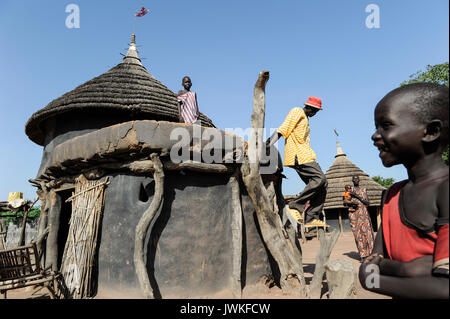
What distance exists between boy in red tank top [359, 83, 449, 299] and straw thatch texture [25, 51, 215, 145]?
7774 millimetres

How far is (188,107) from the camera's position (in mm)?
6359

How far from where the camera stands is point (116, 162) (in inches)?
193

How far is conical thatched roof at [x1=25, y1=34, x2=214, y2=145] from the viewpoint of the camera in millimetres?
8156

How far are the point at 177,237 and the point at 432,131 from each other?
398 cm

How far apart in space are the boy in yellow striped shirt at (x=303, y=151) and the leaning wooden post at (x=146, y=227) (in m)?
1.66

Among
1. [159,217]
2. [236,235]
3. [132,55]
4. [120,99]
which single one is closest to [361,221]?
[236,235]

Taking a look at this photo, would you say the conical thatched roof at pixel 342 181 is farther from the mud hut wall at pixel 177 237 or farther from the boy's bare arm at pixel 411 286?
the boy's bare arm at pixel 411 286

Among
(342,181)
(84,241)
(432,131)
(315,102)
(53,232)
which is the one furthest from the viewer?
(342,181)

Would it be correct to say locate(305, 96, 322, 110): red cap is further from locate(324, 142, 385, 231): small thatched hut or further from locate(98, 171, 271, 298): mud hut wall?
locate(324, 142, 385, 231): small thatched hut

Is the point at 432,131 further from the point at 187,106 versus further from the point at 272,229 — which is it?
the point at 187,106

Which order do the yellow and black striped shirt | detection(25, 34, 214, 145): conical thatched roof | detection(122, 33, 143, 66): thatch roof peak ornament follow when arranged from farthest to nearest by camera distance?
detection(122, 33, 143, 66): thatch roof peak ornament → detection(25, 34, 214, 145): conical thatched roof → the yellow and black striped shirt

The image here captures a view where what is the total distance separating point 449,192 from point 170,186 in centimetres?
408

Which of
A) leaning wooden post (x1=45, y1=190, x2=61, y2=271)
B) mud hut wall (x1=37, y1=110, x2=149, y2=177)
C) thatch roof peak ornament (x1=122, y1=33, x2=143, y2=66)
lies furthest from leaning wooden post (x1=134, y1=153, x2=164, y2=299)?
thatch roof peak ornament (x1=122, y1=33, x2=143, y2=66)
